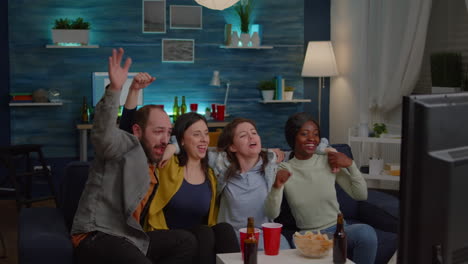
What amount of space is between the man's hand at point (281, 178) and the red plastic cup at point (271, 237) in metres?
0.34

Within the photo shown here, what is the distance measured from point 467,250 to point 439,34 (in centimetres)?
506

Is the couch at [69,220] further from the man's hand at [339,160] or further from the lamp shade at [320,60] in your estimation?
the lamp shade at [320,60]

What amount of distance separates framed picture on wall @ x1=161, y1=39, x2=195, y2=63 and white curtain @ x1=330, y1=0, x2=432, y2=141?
163 cm

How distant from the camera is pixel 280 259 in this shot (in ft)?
8.63

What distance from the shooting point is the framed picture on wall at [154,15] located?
6688mm

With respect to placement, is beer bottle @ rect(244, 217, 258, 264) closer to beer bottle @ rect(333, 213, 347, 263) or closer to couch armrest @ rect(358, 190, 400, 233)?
beer bottle @ rect(333, 213, 347, 263)

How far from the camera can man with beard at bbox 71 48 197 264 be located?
2.64 m

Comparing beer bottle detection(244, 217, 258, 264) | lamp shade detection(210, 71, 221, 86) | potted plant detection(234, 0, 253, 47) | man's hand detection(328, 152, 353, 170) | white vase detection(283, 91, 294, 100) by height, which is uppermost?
potted plant detection(234, 0, 253, 47)

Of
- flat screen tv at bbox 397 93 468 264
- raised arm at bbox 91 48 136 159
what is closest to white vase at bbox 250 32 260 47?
raised arm at bbox 91 48 136 159

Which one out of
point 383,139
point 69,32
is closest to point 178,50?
point 69,32

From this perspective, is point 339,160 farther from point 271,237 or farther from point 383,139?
point 383,139

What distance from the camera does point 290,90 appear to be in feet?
23.1

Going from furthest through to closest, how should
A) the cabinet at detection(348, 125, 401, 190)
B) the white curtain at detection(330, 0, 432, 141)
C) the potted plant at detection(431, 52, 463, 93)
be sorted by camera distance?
1. the cabinet at detection(348, 125, 401, 190)
2. the white curtain at detection(330, 0, 432, 141)
3. the potted plant at detection(431, 52, 463, 93)

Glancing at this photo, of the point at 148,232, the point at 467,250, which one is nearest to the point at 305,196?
the point at 148,232
